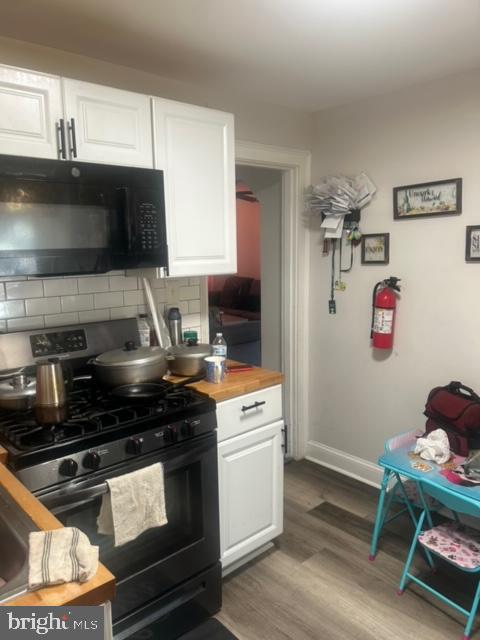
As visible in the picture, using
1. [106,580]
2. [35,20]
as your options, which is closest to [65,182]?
[35,20]

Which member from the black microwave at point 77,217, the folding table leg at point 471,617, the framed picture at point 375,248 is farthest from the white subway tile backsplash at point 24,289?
the folding table leg at point 471,617

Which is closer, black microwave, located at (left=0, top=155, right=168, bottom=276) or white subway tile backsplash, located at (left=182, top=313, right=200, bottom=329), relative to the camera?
black microwave, located at (left=0, top=155, right=168, bottom=276)

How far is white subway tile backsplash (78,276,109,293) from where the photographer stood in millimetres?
2100

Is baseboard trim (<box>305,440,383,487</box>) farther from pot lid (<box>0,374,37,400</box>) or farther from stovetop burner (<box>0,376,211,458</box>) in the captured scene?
pot lid (<box>0,374,37,400</box>)

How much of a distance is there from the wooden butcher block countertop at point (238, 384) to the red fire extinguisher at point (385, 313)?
81 cm

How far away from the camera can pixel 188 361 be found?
2045 mm

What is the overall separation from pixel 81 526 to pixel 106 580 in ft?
Answer: 2.36

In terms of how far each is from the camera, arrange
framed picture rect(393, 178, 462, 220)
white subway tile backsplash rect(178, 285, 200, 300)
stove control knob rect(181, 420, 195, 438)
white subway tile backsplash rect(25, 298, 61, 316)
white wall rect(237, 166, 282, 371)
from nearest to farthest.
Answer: stove control knob rect(181, 420, 195, 438)
white subway tile backsplash rect(25, 298, 61, 316)
framed picture rect(393, 178, 462, 220)
white subway tile backsplash rect(178, 285, 200, 300)
white wall rect(237, 166, 282, 371)

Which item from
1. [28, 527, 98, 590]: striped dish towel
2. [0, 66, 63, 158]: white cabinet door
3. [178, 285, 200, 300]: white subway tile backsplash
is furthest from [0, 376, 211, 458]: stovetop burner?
[0, 66, 63, 158]: white cabinet door

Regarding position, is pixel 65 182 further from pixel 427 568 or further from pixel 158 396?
pixel 427 568

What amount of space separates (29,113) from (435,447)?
213 cm

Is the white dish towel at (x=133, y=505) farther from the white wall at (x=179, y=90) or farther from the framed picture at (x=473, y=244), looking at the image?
the framed picture at (x=473, y=244)

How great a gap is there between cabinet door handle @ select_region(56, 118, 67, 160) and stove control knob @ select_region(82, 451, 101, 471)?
105 cm

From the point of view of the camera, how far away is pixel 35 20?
167cm
